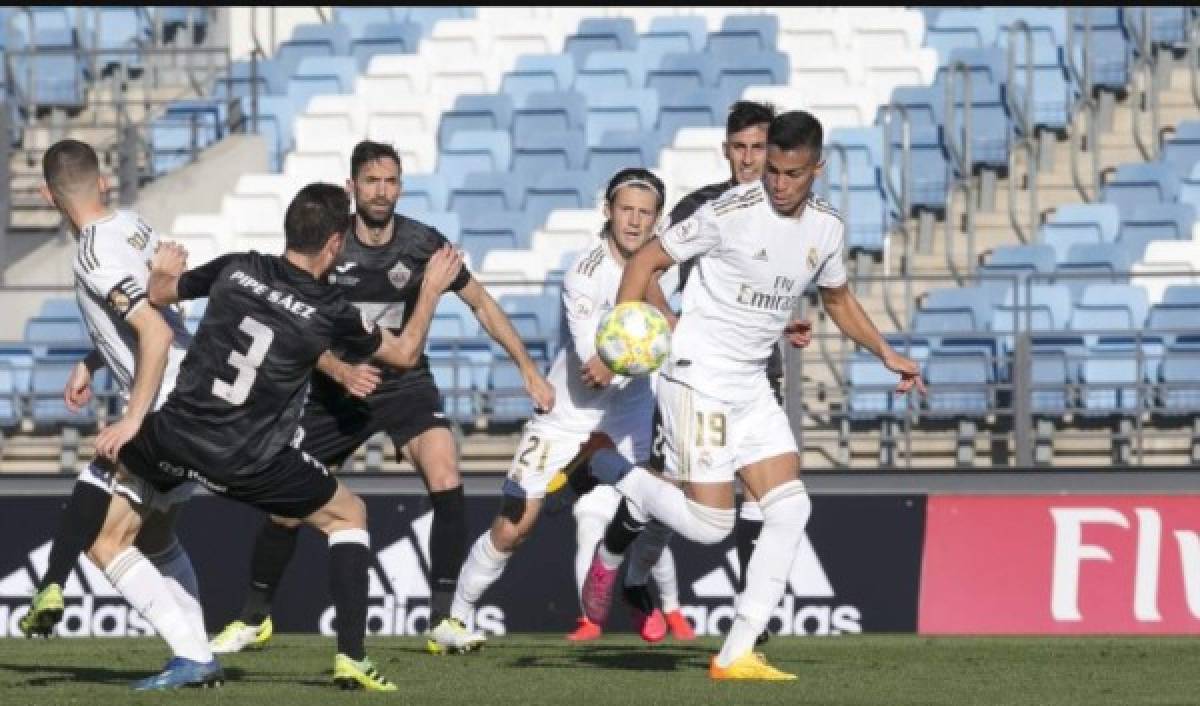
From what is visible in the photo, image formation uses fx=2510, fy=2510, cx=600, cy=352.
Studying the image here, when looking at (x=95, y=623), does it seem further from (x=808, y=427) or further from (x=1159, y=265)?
(x=1159, y=265)

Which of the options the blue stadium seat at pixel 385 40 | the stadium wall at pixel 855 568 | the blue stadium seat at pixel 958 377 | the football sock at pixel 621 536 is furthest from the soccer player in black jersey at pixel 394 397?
the blue stadium seat at pixel 385 40

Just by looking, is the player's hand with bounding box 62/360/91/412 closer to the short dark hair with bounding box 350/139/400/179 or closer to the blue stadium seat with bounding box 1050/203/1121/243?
the short dark hair with bounding box 350/139/400/179

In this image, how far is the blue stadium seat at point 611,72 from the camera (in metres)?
23.5

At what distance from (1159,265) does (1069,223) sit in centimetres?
116

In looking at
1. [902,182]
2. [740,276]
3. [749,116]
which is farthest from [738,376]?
[902,182]

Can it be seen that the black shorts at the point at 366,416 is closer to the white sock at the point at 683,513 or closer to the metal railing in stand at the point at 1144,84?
the white sock at the point at 683,513

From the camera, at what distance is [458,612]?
12375 mm

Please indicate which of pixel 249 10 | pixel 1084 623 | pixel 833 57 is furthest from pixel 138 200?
pixel 1084 623

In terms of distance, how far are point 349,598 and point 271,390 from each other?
2.77 ft

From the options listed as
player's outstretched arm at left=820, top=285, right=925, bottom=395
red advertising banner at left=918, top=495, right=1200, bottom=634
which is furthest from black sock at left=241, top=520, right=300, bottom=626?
red advertising banner at left=918, top=495, right=1200, bottom=634

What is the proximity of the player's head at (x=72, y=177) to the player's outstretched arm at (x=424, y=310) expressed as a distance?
1.32 meters

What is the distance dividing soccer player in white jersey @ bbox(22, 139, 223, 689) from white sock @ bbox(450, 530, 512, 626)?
1.70m

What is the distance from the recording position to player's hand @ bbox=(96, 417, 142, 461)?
9414 millimetres

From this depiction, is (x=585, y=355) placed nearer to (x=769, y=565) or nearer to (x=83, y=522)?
(x=769, y=565)
